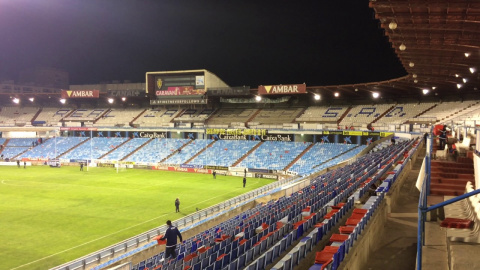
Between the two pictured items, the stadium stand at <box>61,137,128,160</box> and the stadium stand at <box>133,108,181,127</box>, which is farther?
the stadium stand at <box>133,108,181,127</box>

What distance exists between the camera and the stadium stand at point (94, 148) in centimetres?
5982

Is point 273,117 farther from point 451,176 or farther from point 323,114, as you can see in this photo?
point 451,176

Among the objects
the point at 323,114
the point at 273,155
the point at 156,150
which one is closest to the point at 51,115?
the point at 156,150

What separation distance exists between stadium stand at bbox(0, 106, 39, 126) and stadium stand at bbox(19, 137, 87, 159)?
24.6 feet

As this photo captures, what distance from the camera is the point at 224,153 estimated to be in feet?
175

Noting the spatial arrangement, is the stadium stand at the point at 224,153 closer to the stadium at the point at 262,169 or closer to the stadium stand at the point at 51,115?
the stadium at the point at 262,169

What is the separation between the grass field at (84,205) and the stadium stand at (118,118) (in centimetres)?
1775

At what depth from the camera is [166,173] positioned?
49.4 meters

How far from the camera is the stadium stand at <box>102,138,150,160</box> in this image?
58188 millimetres

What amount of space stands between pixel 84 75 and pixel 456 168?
4148 inches

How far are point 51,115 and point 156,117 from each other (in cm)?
2220

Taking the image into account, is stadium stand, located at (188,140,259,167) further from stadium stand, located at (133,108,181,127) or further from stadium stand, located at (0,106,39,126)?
stadium stand, located at (0,106,39,126)

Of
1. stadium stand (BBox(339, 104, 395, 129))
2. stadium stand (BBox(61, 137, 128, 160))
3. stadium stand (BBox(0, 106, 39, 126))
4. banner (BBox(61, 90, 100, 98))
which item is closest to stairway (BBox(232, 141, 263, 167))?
stadium stand (BBox(339, 104, 395, 129))

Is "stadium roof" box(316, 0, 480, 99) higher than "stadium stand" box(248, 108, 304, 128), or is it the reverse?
"stadium roof" box(316, 0, 480, 99)
